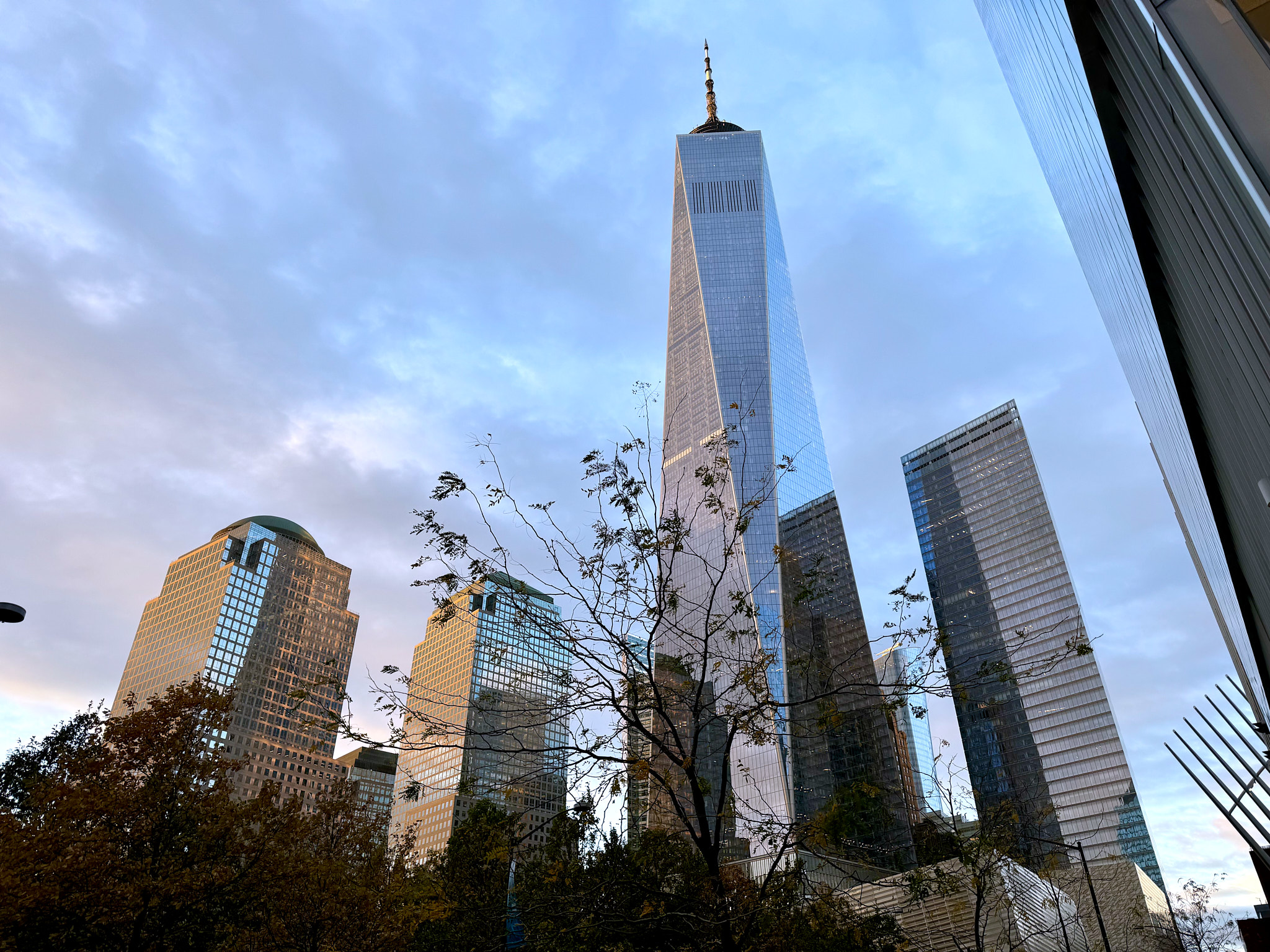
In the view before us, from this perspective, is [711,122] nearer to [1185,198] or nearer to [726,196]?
[726,196]

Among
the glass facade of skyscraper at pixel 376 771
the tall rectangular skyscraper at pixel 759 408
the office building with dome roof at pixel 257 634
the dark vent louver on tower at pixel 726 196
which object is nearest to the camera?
the tall rectangular skyscraper at pixel 759 408

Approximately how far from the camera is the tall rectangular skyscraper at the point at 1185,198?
5.25m

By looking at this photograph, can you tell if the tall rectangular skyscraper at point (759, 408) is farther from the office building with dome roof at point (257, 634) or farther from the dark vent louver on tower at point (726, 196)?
the office building with dome roof at point (257, 634)

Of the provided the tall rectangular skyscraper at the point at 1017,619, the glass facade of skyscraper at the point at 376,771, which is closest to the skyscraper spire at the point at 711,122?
the tall rectangular skyscraper at the point at 1017,619

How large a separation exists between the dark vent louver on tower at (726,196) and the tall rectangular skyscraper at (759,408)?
Result: 248 millimetres

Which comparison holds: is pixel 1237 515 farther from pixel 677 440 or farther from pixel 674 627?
pixel 677 440

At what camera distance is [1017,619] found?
159 m

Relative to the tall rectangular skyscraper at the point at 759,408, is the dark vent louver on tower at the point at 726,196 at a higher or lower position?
higher

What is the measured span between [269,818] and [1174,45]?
25.7 meters

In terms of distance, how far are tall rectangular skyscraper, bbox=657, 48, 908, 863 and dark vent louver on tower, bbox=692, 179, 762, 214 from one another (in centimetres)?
25

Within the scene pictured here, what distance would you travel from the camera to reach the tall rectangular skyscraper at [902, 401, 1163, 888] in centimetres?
13525

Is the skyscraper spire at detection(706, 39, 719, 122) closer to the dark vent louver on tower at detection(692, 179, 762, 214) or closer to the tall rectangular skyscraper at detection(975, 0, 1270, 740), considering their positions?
the dark vent louver on tower at detection(692, 179, 762, 214)

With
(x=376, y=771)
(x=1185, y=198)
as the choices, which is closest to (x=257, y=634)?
(x=376, y=771)

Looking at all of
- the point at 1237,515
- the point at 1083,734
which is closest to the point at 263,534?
the point at 1083,734
